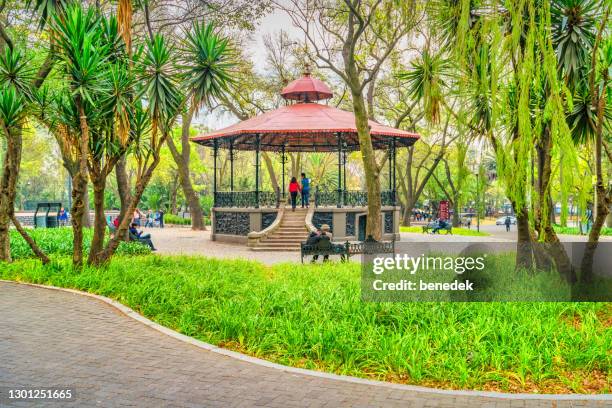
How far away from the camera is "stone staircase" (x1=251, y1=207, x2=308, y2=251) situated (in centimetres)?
2138

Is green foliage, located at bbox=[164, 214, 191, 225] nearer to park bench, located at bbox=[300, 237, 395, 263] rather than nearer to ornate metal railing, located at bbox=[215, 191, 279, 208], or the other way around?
ornate metal railing, located at bbox=[215, 191, 279, 208]

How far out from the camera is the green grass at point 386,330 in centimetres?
623

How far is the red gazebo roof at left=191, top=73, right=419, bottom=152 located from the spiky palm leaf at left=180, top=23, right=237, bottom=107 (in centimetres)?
1063

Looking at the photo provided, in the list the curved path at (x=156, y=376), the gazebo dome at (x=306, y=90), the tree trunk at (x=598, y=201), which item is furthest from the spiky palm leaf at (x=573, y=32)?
the gazebo dome at (x=306, y=90)

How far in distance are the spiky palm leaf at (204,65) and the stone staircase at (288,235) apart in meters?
9.41

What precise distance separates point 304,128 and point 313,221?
12.8ft

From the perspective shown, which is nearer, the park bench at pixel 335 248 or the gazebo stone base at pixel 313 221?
the park bench at pixel 335 248

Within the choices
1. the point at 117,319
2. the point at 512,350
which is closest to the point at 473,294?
the point at 512,350

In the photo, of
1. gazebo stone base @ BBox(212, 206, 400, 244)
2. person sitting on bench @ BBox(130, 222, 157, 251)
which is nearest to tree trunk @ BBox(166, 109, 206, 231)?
gazebo stone base @ BBox(212, 206, 400, 244)

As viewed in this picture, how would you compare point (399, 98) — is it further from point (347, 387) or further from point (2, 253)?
point (347, 387)

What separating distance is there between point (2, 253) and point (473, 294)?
37.6 feet

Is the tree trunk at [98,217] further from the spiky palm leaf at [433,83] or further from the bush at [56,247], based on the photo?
the spiky palm leaf at [433,83]

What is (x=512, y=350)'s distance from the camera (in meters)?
6.66

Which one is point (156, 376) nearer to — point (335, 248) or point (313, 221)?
point (335, 248)
